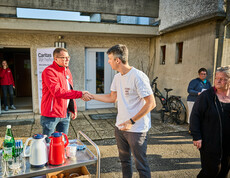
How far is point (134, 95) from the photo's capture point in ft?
7.46

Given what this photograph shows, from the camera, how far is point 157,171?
336 cm

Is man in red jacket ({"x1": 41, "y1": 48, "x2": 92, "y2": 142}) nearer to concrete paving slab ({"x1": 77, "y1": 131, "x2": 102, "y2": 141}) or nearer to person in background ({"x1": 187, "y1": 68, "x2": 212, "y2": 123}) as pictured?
concrete paving slab ({"x1": 77, "y1": 131, "x2": 102, "y2": 141})

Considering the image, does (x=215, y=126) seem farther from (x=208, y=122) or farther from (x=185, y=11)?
(x=185, y=11)

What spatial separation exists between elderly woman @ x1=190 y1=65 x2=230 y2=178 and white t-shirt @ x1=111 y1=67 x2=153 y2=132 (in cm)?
70

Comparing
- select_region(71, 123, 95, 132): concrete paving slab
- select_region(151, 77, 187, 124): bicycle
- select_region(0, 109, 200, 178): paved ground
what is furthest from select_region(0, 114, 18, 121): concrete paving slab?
select_region(151, 77, 187, 124): bicycle

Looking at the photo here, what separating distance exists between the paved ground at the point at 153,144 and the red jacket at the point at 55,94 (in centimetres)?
136

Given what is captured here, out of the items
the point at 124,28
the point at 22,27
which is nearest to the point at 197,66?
the point at 124,28

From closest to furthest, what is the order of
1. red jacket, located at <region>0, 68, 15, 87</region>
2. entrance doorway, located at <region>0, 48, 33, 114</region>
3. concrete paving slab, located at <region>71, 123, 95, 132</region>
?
concrete paving slab, located at <region>71, 123, 95, 132</region>, red jacket, located at <region>0, 68, 15, 87</region>, entrance doorway, located at <region>0, 48, 33, 114</region>

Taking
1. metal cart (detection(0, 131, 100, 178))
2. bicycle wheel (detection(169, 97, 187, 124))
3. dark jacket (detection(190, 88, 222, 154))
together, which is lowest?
bicycle wheel (detection(169, 97, 187, 124))

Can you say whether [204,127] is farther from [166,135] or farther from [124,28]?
[124,28]

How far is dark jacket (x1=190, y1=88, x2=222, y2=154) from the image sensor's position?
2.28 m

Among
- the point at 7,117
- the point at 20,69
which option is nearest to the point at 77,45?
the point at 7,117

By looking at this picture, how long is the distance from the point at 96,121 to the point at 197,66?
3544 millimetres

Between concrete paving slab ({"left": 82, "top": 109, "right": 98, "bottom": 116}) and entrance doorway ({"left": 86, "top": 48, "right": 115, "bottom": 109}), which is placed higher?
entrance doorway ({"left": 86, "top": 48, "right": 115, "bottom": 109})
